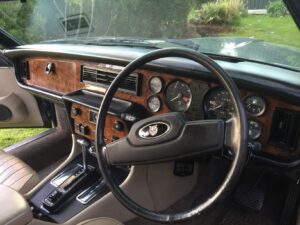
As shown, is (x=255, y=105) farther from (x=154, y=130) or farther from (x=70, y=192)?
(x=70, y=192)

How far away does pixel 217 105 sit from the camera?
1641 mm

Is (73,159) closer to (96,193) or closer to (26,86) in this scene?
(96,193)

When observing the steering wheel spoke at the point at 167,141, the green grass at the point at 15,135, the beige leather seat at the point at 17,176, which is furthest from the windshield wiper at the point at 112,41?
the green grass at the point at 15,135

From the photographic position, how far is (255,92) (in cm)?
156

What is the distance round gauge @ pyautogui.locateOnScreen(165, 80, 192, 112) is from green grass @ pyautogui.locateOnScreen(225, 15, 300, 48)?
43 centimetres

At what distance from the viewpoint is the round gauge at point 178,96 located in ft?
5.67

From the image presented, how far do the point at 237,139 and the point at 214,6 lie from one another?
0.86 meters

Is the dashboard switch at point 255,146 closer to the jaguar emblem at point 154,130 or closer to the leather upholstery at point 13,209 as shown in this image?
the jaguar emblem at point 154,130

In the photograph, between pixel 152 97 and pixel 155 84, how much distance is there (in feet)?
0.22

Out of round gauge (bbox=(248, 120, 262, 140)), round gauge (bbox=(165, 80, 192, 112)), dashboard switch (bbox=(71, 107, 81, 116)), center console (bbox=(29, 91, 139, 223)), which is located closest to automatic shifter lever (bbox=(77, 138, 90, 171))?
center console (bbox=(29, 91, 139, 223))

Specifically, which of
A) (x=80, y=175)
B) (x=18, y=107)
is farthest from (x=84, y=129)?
(x=18, y=107)

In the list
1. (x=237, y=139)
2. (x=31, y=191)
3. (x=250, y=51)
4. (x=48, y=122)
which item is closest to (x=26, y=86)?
(x=48, y=122)

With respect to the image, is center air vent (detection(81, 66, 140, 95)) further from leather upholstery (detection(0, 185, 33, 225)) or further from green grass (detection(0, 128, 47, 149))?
green grass (detection(0, 128, 47, 149))

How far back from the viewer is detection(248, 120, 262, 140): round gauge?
162 centimetres
